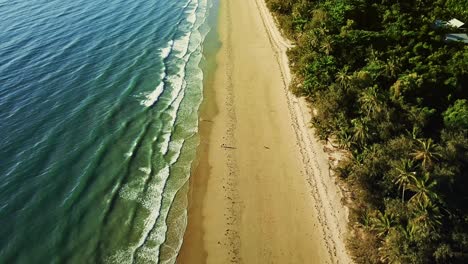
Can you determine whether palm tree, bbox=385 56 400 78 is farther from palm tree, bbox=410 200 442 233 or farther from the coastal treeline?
palm tree, bbox=410 200 442 233

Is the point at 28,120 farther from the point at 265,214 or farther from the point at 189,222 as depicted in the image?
the point at 265,214

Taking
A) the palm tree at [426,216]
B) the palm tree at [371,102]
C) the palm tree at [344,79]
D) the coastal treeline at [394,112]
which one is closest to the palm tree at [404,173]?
the coastal treeline at [394,112]

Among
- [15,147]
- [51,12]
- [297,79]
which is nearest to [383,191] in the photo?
[297,79]

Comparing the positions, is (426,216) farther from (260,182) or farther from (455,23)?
(455,23)

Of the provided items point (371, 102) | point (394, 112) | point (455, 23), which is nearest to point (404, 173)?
point (394, 112)

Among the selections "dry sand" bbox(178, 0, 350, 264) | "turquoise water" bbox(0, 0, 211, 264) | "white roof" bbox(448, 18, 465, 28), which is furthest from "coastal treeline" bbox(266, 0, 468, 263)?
"turquoise water" bbox(0, 0, 211, 264)

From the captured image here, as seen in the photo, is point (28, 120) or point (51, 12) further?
point (51, 12)

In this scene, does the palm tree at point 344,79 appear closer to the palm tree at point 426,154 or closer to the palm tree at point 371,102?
the palm tree at point 371,102
